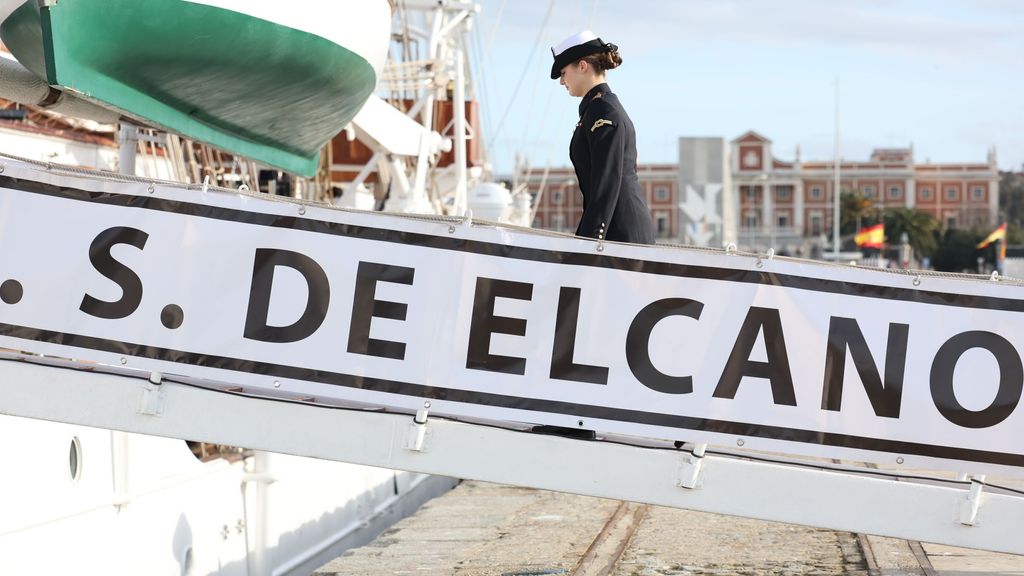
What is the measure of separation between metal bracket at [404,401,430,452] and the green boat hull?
2.59 metres

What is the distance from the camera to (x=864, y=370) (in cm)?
468

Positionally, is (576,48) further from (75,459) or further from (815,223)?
(815,223)

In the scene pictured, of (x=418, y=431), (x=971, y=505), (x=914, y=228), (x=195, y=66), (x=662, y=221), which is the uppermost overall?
(x=662, y=221)

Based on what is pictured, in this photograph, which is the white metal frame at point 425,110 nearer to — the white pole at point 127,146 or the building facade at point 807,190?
the white pole at point 127,146

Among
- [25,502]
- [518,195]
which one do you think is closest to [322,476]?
[25,502]

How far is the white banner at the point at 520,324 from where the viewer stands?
468 centimetres

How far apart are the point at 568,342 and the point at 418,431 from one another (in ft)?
2.12

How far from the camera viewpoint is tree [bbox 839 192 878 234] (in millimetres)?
131250

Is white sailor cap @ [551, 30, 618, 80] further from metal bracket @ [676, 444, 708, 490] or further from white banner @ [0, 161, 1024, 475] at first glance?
metal bracket @ [676, 444, 708, 490]

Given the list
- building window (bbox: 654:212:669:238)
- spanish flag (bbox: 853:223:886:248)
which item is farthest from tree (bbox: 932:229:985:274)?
spanish flag (bbox: 853:223:886:248)

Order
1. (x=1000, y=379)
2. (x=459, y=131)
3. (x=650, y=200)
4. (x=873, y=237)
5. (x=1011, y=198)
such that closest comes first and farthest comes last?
(x=1000, y=379)
(x=459, y=131)
(x=873, y=237)
(x=650, y=200)
(x=1011, y=198)

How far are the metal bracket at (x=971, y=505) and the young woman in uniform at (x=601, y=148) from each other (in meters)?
1.57

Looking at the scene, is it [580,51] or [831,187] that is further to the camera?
[831,187]

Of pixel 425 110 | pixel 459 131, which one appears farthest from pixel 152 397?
pixel 459 131
